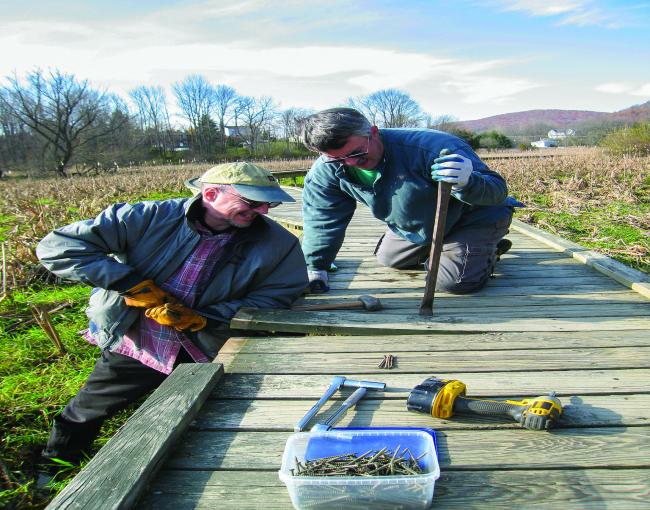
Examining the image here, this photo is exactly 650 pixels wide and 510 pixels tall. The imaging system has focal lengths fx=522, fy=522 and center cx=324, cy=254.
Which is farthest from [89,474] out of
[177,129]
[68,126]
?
[177,129]

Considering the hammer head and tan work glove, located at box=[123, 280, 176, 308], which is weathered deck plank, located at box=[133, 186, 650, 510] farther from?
tan work glove, located at box=[123, 280, 176, 308]

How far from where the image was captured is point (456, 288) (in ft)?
12.3

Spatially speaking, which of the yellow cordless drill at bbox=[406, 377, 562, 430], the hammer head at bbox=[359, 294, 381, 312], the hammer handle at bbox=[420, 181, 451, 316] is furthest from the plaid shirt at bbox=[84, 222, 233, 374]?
the yellow cordless drill at bbox=[406, 377, 562, 430]

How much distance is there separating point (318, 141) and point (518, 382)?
1.82m

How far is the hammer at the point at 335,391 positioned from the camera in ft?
6.49

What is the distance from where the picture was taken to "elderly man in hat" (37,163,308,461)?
115 inches

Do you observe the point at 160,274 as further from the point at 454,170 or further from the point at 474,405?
the point at 474,405

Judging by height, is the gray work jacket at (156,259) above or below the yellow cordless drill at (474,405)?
above

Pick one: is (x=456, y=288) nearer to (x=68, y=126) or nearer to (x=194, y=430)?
(x=194, y=430)

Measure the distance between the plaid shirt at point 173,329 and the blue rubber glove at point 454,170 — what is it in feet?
4.30

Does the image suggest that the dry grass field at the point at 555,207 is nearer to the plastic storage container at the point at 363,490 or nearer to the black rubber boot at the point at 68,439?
the black rubber boot at the point at 68,439

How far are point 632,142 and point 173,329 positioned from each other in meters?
19.3

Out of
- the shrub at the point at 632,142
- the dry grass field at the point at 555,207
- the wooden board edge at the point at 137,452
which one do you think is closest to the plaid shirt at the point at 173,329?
the wooden board edge at the point at 137,452

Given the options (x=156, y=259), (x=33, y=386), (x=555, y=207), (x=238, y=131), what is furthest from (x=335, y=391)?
(x=238, y=131)
